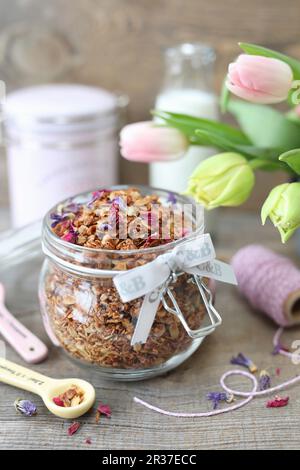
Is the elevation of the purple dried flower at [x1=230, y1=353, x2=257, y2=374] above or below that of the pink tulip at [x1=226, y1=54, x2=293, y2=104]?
below

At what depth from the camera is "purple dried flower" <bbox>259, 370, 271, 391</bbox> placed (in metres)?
0.79

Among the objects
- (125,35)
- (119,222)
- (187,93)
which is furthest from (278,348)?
(125,35)

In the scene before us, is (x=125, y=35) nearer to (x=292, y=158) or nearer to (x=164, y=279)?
(x=292, y=158)

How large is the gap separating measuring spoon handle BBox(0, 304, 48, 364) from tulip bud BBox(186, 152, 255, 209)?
28cm

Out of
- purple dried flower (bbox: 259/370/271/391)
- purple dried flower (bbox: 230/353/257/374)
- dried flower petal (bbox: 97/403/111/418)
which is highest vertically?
dried flower petal (bbox: 97/403/111/418)

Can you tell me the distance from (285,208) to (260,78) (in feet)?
0.51

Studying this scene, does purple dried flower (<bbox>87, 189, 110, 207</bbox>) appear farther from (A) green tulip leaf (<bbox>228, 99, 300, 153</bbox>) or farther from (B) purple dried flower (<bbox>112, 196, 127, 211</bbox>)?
(A) green tulip leaf (<bbox>228, 99, 300, 153</bbox>)

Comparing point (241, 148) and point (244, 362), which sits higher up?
point (241, 148)

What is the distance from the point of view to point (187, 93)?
3.62 ft

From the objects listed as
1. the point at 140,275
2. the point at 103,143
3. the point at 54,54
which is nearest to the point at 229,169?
the point at 140,275

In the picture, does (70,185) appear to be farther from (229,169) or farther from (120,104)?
(229,169)

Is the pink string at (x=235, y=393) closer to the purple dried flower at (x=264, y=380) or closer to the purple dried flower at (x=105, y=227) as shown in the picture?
the purple dried flower at (x=264, y=380)

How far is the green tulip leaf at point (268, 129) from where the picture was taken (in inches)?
37.2

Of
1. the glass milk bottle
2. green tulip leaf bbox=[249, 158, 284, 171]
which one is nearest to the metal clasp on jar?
green tulip leaf bbox=[249, 158, 284, 171]
